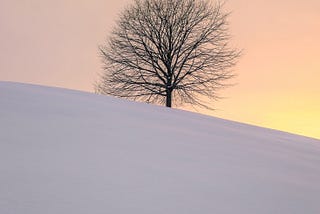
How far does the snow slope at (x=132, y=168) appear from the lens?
7.94ft

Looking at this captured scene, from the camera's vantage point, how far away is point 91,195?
8.06 ft

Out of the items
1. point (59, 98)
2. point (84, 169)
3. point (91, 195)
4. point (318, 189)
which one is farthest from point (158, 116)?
point (91, 195)

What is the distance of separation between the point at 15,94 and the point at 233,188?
3842mm

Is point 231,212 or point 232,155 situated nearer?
point 231,212

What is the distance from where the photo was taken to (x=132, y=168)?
3.10 meters

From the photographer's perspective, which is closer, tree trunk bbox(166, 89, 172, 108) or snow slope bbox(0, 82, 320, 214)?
snow slope bbox(0, 82, 320, 214)

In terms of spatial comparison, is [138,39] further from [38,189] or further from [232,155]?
[38,189]

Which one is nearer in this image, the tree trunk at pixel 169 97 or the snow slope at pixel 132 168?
the snow slope at pixel 132 168

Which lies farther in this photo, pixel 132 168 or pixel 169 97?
pixel 169 97

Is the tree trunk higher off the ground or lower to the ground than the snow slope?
higher

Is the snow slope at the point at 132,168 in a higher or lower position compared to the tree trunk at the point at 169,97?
lower

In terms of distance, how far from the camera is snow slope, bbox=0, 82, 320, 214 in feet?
7.94

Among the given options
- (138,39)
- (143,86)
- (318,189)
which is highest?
(138,39)

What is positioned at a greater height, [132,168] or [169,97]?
[169,97]
